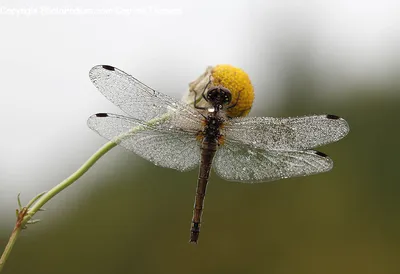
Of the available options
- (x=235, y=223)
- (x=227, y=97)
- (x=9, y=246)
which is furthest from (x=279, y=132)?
(x=235, y=223)

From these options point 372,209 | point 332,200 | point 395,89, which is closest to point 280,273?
point 332,200

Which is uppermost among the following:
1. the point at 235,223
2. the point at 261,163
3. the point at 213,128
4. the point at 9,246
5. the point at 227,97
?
the point at 235,223

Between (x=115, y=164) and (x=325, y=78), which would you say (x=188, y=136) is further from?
(x=325, y=78)

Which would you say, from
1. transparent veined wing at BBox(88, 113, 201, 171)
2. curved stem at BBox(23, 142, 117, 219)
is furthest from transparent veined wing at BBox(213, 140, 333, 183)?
curved stem at BBox(23, 142, 117, 219)

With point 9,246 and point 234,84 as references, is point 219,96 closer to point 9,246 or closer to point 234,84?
point 234,84

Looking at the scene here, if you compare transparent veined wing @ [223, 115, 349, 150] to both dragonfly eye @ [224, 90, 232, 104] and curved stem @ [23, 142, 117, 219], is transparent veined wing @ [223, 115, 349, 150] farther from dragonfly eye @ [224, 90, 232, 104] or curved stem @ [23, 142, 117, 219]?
curved stem @ [23, 142, 117, 219]

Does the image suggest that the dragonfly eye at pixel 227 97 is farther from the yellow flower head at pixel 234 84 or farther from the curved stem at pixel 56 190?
the curved stem at pixel 56 190

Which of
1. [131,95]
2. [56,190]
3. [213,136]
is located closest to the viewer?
[56,190]

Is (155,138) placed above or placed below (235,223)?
below
